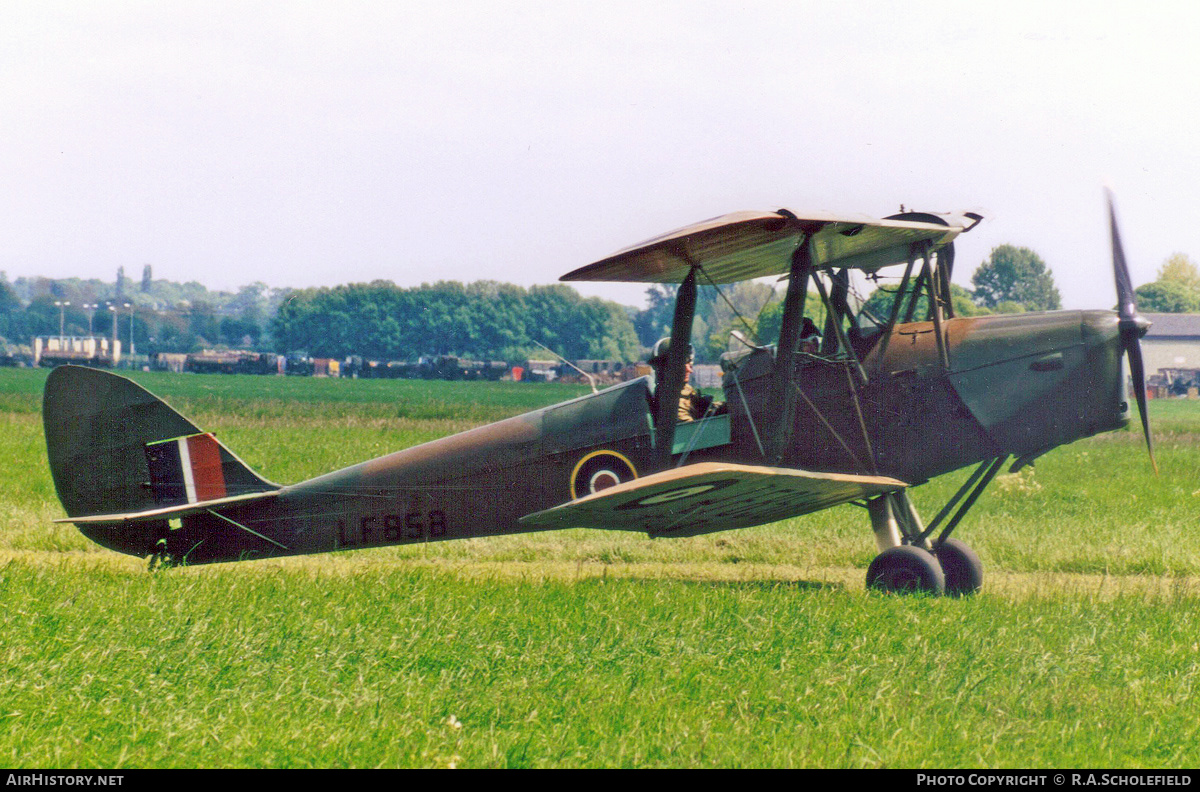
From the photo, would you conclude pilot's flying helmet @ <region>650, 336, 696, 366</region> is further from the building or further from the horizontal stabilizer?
the building

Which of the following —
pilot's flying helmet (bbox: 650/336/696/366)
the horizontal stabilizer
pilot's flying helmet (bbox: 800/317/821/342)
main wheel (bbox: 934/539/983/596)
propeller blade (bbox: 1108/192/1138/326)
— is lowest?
main wheel (bbox: 934/539/983/596)

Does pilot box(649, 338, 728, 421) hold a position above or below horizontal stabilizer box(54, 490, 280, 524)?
above

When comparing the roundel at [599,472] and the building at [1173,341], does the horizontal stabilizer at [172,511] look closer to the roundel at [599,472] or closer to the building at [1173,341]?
the roundel at [599,472]

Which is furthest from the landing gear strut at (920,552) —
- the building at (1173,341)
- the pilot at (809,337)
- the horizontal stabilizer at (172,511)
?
the building at (1173,341)

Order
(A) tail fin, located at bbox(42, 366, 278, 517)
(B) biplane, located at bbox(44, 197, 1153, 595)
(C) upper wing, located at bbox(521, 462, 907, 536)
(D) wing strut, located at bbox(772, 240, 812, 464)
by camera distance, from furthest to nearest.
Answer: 1. (A) tail fin, located at bbox(42, 366, 278, 517)
2. (B) biplane, located at bbox(44, 197, 1153, 595)
3. (D) wing strut, located at bbox(772, 240, 812, 464)
4. (C) upper wing, located at bbox(521, 462, 907, 536)

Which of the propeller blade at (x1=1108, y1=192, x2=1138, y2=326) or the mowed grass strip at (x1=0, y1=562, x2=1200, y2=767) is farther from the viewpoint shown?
the propeller blade at (x1=1108, y1=192, x2=1138, y2=326)

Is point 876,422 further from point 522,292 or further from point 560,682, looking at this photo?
point 522,292

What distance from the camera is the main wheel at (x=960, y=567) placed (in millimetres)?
8258

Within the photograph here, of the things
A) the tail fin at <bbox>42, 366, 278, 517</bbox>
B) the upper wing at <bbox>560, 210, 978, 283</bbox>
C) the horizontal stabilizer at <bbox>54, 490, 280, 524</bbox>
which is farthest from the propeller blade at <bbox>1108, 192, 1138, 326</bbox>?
the tail fin at <bbox>42, 366, 278, 517</bbox>

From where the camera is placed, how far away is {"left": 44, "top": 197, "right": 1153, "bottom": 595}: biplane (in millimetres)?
7254

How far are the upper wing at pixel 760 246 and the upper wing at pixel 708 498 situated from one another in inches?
54.0

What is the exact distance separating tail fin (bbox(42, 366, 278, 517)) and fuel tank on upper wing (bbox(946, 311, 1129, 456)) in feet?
19.4

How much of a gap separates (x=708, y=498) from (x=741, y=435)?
3.55 feet
